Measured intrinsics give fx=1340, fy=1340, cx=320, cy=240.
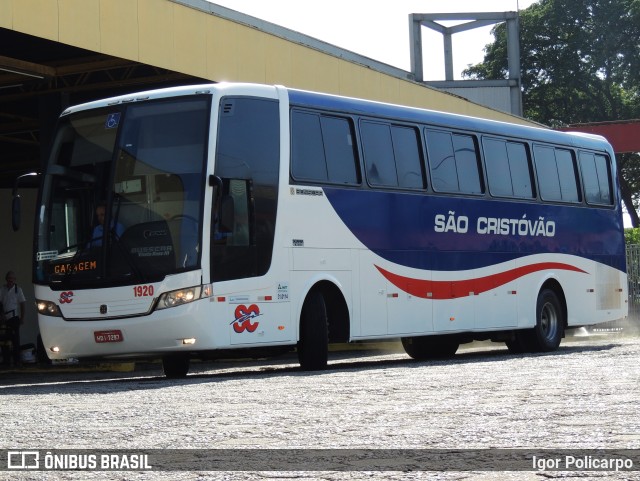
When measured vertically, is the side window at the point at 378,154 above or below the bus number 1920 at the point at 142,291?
above

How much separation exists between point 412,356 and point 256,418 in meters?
12.2

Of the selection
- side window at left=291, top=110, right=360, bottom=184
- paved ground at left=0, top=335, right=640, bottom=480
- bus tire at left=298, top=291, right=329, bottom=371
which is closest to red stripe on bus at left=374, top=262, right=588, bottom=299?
side window at left=291, top=110, right=360, bottom=184

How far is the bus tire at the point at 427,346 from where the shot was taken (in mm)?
20844

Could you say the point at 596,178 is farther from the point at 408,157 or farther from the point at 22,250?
the point at 22,250

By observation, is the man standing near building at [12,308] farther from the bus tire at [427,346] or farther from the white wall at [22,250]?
the bus tire at [427,346]

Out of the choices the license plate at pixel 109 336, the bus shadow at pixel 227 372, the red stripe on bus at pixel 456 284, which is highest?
the red stripe on bus at pixel 456 284

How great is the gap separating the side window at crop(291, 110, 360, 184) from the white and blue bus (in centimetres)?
2

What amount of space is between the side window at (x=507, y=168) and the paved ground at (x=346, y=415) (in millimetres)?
6330

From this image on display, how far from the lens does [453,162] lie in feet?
63.5

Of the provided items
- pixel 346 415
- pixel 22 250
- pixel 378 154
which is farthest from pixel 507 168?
pixel 22 250

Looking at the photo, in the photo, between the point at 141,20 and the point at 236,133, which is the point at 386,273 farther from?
the point at 141,20

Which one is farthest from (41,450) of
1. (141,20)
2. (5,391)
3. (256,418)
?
(141,20)

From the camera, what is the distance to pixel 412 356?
2119 cm

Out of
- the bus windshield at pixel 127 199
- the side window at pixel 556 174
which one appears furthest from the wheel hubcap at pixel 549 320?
the bus windshield at pixel 127 199
